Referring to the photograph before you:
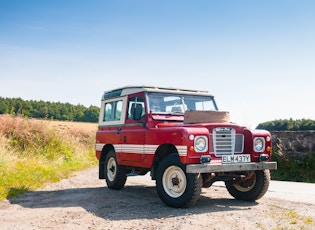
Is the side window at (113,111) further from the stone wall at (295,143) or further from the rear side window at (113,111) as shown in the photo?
the stone wall at (295,143)

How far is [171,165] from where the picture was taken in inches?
278

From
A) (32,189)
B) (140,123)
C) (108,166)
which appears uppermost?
(140,123)

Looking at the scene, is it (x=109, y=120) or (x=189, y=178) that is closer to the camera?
(x=189, y=178)

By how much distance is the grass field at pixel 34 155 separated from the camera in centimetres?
1080

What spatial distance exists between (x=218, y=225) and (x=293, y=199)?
3.35 metres

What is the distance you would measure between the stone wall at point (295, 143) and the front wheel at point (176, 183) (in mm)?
8979

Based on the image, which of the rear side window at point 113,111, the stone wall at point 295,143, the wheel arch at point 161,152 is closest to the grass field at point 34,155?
the rear side window at point 113,111

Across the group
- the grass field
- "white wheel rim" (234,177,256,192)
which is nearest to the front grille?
"white wheel rim" (234,177,256,192)

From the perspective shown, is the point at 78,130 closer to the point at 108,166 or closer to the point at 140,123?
the point at 108,166

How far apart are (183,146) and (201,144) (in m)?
0.35

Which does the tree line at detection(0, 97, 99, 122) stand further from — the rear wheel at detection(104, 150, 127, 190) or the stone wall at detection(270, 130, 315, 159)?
the rear wheel at detection(104, 150, 127, 190)

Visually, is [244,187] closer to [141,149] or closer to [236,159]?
[236,159]

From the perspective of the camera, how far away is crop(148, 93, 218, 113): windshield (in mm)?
8352

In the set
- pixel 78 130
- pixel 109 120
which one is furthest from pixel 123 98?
pixel 78 130
